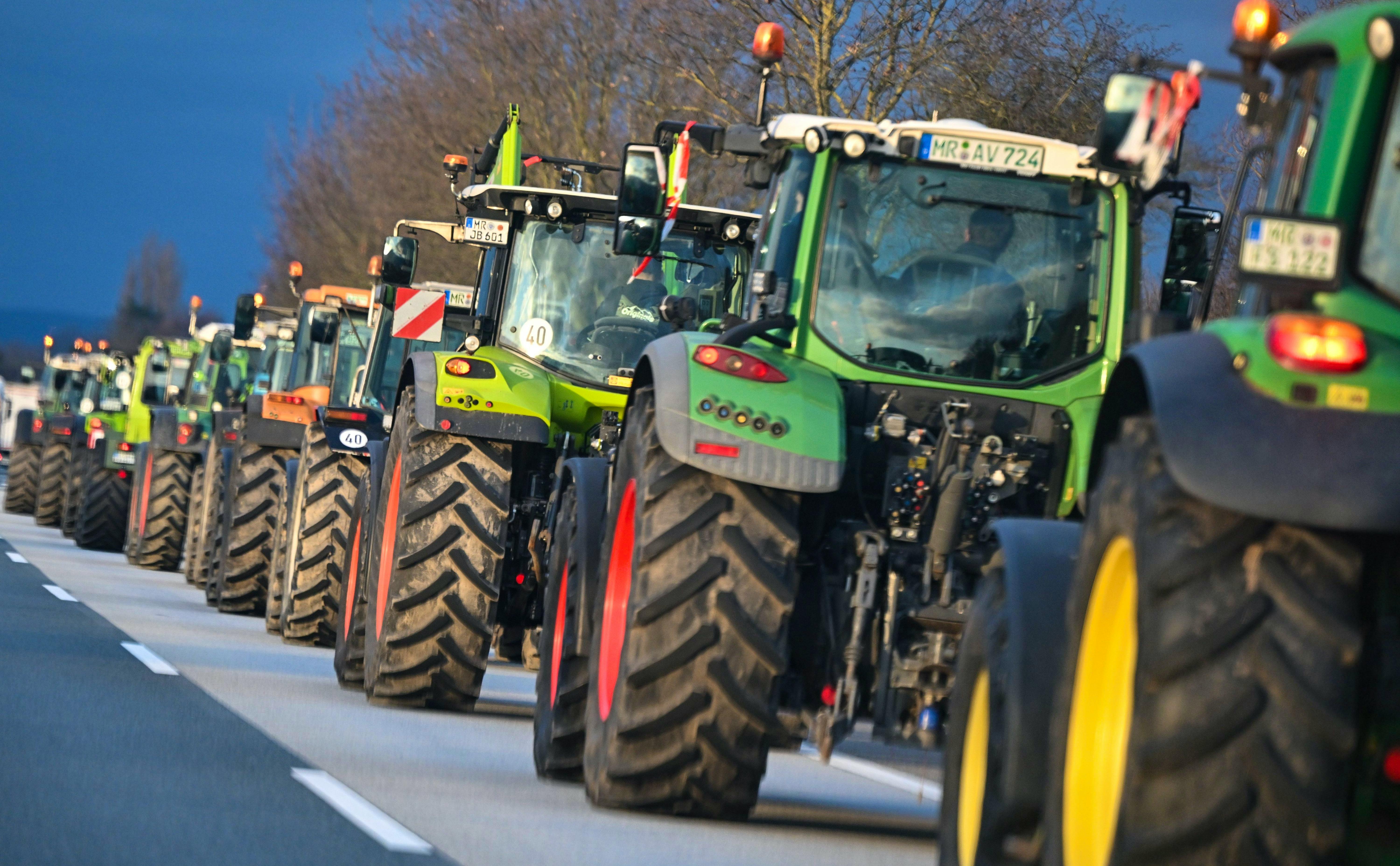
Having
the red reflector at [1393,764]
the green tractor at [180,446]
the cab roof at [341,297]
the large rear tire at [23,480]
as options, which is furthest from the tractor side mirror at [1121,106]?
the large rear tire at [23,480]

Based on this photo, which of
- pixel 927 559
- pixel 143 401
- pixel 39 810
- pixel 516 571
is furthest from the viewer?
pixel 143 401

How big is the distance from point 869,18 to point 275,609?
8.52 meters

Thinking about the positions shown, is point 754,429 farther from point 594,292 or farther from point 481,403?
point 594,292

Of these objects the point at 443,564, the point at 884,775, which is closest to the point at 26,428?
the point at 443,564

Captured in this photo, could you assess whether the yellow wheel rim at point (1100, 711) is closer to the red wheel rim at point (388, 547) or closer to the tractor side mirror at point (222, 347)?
the red wheel rim at point (388, 547)

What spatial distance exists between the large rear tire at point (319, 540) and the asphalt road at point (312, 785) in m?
1.11

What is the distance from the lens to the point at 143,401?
80.6 ft

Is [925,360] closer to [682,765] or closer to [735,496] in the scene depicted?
[735,496]

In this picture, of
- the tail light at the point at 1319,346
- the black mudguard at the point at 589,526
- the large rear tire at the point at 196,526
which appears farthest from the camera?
the large rear tire at the point at 196,526

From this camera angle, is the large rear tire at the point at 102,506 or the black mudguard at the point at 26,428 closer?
the large rear tire at the point at 102,506

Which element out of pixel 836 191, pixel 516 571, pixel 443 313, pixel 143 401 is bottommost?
pixel 143 401

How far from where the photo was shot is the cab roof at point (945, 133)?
7590 mm

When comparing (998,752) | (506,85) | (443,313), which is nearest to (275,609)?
(443,313)

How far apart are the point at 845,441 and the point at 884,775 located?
12.5 ft
